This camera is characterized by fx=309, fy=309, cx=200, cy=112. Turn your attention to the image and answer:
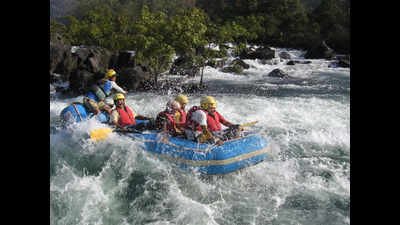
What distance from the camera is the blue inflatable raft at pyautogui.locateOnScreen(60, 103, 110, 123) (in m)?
7.35

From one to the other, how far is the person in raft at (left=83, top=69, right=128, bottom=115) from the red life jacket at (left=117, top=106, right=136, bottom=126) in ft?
1.97

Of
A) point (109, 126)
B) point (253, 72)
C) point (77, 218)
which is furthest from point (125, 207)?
point (253, 72)

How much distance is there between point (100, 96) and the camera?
819 centimetres

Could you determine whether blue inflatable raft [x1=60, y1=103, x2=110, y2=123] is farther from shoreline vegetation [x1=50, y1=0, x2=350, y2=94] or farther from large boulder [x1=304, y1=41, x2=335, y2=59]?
large boulder [x1=304, y1=41, x2=335, y2=59]

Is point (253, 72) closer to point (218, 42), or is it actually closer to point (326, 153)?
point (218, 42)

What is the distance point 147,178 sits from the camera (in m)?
6.07

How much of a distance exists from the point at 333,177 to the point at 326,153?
4.47ft

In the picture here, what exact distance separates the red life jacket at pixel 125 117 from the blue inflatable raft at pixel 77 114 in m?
0.59

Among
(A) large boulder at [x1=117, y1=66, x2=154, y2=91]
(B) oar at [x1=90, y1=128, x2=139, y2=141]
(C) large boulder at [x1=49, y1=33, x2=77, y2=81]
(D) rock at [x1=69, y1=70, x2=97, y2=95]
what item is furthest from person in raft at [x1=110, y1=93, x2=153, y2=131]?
(C) large boulder at [x1=49, y1=33, x2=77, y2=81]

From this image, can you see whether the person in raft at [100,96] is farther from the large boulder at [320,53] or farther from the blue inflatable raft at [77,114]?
the large boulder at [320,53]

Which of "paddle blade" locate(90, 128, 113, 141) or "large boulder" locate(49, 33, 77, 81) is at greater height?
"large boulder" locate(49, 33, 77, 81)

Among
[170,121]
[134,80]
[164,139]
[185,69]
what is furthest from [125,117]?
[185,69]
